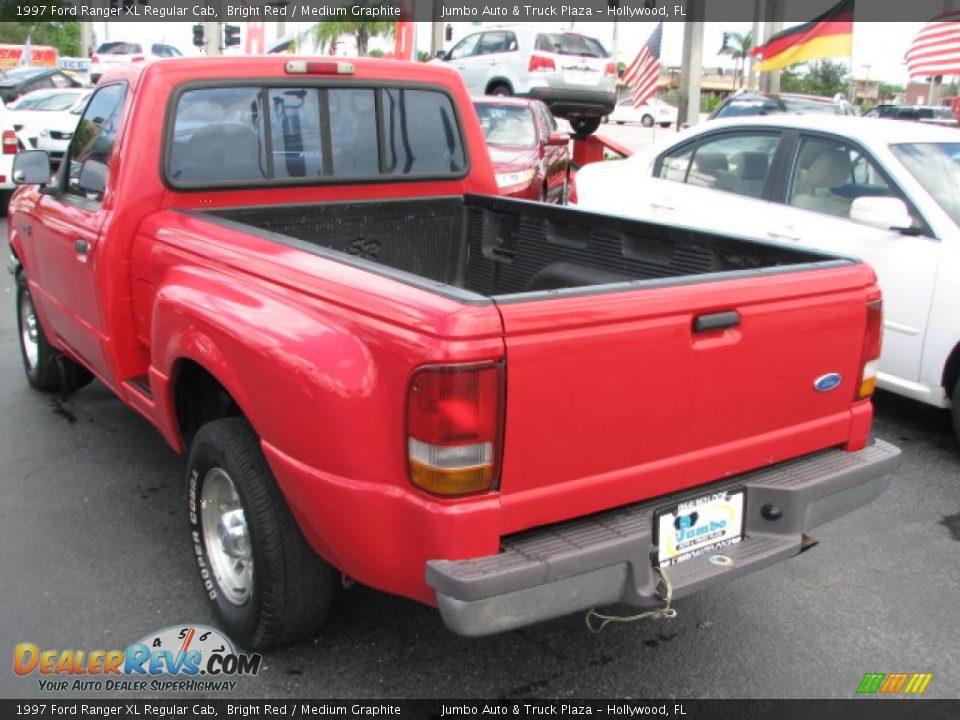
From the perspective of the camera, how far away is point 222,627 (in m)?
3.14

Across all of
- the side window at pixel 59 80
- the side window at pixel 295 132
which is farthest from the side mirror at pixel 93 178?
the side window at pixel 59 80

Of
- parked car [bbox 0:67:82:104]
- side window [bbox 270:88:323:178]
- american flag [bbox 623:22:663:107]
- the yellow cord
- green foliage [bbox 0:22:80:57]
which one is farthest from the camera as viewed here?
green foliage [bbox 0:22:80:57]

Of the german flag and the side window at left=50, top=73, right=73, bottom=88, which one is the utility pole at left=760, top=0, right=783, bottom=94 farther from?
the side window at left=50, top=73, right=73, bottom=88

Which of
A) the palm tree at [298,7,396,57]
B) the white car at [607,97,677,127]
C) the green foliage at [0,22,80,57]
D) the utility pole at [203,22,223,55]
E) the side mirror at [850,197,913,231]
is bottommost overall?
the side mirror at [850,197,913,231]

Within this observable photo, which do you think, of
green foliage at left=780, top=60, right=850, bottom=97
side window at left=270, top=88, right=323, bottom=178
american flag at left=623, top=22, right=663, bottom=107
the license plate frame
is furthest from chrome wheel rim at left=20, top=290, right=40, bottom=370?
green foliage at left=780, top=60, right=850, bottom=97

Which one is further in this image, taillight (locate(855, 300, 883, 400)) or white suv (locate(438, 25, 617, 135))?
white suv (locate(438, 25, 617, 135))

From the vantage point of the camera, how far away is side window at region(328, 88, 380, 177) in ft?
14.0

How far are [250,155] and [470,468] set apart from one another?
2.38m

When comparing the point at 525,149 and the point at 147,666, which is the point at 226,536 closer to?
the point at 147,666

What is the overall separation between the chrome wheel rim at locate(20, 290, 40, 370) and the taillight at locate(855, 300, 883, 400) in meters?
4.56

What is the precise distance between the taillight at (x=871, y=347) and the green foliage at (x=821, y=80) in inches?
2324

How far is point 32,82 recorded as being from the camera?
2373cm

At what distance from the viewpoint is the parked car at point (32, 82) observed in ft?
75.9

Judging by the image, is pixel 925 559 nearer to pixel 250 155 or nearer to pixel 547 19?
pixel 250 155
